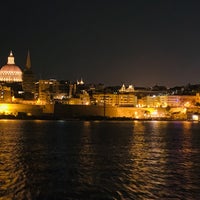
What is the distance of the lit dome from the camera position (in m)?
123

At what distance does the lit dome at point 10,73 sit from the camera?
122625mm

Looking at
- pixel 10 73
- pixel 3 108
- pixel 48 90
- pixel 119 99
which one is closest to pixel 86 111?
pixel 3 108

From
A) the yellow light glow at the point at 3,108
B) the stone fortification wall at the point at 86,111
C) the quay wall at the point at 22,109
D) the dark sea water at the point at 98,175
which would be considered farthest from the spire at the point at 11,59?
the dark sea water at the point at 98,175

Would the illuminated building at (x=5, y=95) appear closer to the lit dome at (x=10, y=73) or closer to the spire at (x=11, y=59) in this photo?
the lit dome at (x=10, y=73)

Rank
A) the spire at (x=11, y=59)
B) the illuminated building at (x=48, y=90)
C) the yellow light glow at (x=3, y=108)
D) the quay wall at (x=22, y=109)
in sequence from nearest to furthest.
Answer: the quay wall at (x=22, y=109) → the yellow light glow at (x=3, y=108) → the illuminated building at (x=48, y=90) → the spire at (x=11, y=59)

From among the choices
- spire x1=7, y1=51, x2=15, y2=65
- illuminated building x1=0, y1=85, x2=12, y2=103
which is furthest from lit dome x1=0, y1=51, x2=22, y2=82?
illuminated building x1=0, y1=85, x2=12, y2=103

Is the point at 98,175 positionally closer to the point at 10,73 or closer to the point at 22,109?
the point at 22,109

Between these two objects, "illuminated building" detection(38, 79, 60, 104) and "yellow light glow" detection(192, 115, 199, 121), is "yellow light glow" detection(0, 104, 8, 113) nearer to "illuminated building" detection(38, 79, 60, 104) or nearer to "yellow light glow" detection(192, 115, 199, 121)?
"illuminated building" detection(38, 79, 60, 104)

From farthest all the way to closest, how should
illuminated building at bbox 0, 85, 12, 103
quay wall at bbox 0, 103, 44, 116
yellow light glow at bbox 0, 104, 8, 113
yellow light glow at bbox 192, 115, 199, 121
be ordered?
1. illuminated building at bbox 0, 85, 12, 103
2. yellow light glow at bbox 0, 104, 8, 113
3. quay wall at bbox 0, 103, 44, 116
4. yellow light glow at bbox 192, 115, 199, 121

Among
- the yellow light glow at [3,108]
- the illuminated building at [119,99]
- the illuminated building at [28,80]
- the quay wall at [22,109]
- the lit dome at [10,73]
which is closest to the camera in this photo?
the quay wall at [22,109]

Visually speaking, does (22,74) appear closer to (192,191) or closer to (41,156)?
(41,156)

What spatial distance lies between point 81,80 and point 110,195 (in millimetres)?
135210

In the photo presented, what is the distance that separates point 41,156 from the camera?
18.9 metres

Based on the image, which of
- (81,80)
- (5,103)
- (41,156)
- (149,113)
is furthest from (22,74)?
(41,156)
